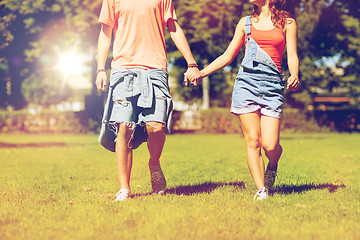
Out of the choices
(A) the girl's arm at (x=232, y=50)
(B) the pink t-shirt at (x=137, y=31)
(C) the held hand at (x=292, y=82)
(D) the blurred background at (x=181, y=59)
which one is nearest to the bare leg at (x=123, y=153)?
(B) the pink t-shirt at (x=137, y=31)

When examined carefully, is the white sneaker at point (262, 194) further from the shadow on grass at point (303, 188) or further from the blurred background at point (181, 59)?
the blurred background at point (181, 59)

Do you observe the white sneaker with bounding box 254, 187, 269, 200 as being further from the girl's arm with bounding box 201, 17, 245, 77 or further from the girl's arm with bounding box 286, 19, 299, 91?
the girl's arm with bounding box 201, 17, 245, 77

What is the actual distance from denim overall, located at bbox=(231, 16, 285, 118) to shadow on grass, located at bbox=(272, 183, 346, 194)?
3.44 feet

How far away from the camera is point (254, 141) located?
4707 mm


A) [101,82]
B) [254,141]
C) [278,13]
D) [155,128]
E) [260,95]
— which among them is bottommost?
[254,141]

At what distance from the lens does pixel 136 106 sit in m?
4.68

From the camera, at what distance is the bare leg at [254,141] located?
4680 millimetres

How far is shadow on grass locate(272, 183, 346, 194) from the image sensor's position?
210 inches

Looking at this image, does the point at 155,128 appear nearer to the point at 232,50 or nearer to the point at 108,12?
the point at 232,50

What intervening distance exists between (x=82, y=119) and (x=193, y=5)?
10.1 metres

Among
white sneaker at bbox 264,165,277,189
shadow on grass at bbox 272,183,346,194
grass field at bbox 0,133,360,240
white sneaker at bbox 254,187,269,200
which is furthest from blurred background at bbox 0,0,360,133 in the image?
white sneaker at bbox 254,187,269,200

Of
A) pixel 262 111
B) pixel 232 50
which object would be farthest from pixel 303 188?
pixel 232 50

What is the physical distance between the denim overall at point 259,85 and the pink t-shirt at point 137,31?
82cm

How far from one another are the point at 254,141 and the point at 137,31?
154 centimetres
